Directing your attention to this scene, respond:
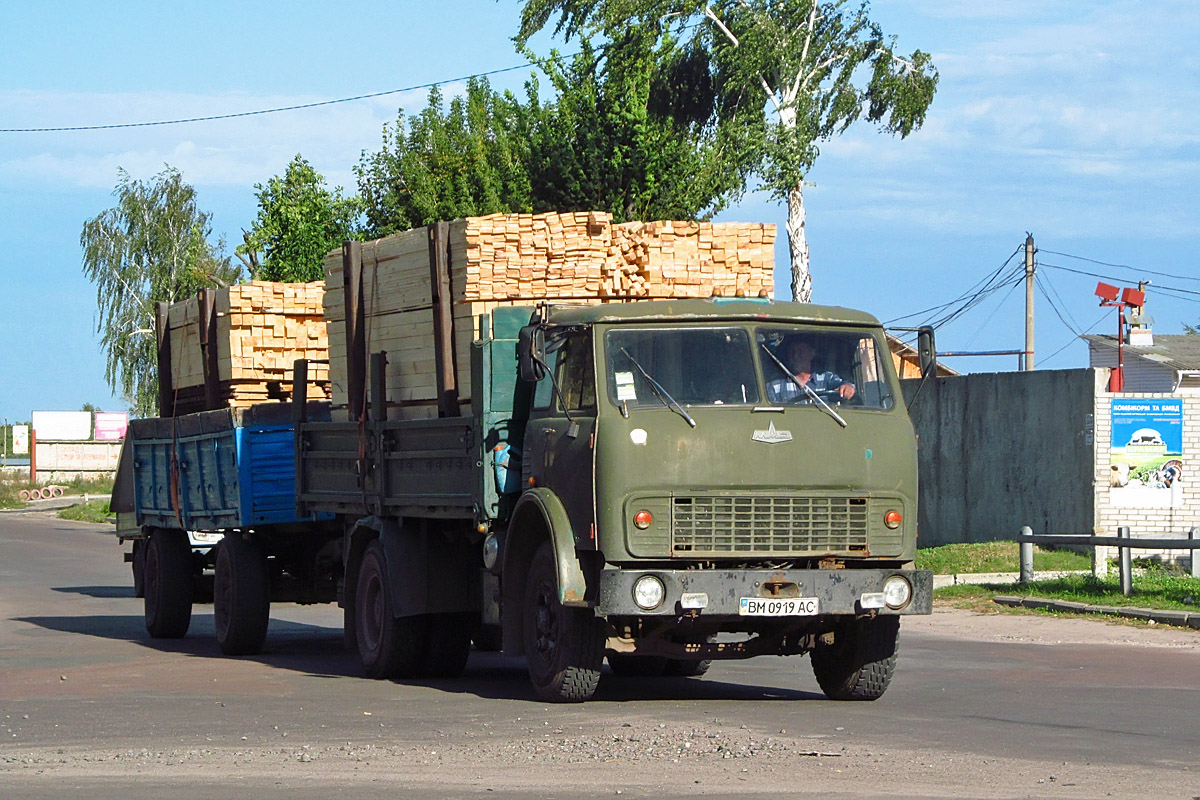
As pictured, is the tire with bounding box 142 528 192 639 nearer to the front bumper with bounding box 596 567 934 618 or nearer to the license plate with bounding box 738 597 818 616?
the front bumper with bounding box 596 567 934 618

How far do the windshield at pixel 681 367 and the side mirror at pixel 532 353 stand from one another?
42cm

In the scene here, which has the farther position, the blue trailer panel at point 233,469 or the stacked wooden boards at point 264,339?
the stacked wooden boards at point 264,339

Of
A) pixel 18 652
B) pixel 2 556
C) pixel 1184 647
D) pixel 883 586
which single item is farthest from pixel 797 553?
pixel 2 556

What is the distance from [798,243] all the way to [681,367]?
28.8m

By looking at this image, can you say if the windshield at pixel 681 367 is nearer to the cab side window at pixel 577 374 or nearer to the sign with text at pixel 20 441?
the cab side window at pixel 577 374

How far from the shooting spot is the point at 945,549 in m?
24.6

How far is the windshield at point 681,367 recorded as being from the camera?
10547mm

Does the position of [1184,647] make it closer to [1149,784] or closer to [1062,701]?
[1062,701]

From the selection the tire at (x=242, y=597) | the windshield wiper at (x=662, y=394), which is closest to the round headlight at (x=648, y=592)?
the windshield wiper at (x=662, y=394)

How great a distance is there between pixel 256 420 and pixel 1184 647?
8.61m

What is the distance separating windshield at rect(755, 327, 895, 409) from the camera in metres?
10.7

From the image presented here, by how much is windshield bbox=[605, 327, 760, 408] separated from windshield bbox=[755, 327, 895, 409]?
6.0 inches

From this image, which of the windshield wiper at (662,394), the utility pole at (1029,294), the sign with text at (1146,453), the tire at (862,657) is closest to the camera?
the windshield wiper at (662,394)

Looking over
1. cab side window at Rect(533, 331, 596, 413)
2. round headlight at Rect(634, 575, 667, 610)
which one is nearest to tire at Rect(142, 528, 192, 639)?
cab side window at Rect(533, 331, 596, 413)
